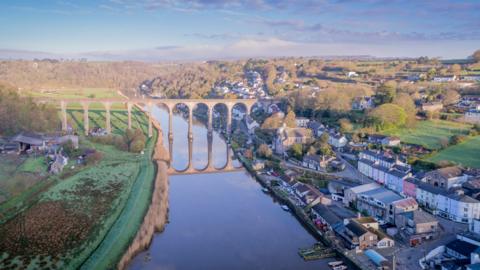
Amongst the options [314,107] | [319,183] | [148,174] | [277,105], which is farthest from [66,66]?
[319,183]

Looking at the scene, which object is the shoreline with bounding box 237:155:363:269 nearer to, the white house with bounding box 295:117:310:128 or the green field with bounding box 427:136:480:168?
the green field with bounding box 427:136:480:168

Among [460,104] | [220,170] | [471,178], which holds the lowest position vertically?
[220,170]

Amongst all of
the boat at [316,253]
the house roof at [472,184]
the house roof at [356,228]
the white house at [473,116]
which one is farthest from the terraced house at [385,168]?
the white house at [473,116]

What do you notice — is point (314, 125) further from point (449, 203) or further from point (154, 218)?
point (154, 218)

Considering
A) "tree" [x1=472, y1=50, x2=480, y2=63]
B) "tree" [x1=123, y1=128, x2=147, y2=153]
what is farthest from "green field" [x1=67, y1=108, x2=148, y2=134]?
"tree" [x1=472, y1=50, x2=480, y2=63]

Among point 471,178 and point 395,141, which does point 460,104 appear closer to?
point 395,141
